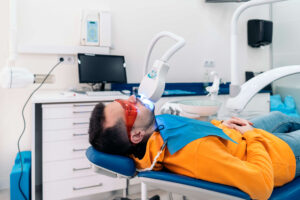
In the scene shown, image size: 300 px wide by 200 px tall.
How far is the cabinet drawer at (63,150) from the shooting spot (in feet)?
6.11

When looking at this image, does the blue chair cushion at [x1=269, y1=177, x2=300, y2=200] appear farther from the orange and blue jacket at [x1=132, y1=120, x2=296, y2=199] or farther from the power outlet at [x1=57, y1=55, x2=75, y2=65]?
the power outlet at [x1=57, y1=55, x2=75, y2=65]

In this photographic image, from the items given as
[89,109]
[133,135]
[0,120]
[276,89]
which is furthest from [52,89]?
[276,89]

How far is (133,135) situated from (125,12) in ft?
6.97

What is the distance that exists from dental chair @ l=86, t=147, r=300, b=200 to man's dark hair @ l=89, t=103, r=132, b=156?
3 centimetres

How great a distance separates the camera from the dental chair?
0.86 m

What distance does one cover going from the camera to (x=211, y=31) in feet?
10.8

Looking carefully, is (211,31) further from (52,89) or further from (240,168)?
(240,168)

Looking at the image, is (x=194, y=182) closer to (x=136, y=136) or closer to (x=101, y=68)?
(x=136, y=136)

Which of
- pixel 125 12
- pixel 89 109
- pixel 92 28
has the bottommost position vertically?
pixel 89 109

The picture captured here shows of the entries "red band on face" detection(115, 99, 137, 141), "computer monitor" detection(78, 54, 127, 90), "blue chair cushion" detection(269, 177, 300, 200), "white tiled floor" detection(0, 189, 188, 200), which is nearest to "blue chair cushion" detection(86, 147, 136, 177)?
"red band on face" detection(115, 99, 137, 141)

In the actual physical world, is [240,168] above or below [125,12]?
below

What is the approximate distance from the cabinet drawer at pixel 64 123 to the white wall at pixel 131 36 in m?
0.69

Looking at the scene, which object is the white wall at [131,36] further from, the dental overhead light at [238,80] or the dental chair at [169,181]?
the dental chair at [169,181]

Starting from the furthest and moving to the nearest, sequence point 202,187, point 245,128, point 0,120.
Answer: point 0,120 → point 245,128 → point 202,187
